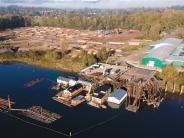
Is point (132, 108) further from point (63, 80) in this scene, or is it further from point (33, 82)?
point (33, 82)

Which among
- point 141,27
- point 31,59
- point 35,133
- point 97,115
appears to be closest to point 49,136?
point 35,133

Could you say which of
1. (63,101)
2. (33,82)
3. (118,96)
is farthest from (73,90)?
(33,82)

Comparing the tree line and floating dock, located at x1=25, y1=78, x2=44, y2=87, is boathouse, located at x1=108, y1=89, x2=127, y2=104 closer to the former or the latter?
floating dock, located at x1=25, y1=78, x2=44, y2=87

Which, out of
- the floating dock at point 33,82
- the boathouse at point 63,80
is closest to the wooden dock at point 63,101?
the boathouse at point 63,80

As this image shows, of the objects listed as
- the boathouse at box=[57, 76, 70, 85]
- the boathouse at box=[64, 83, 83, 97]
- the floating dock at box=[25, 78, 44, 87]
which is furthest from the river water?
the boathouse at box=[57, 76, 70, 85]

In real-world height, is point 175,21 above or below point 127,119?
above

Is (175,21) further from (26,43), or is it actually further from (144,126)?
(144,126)
